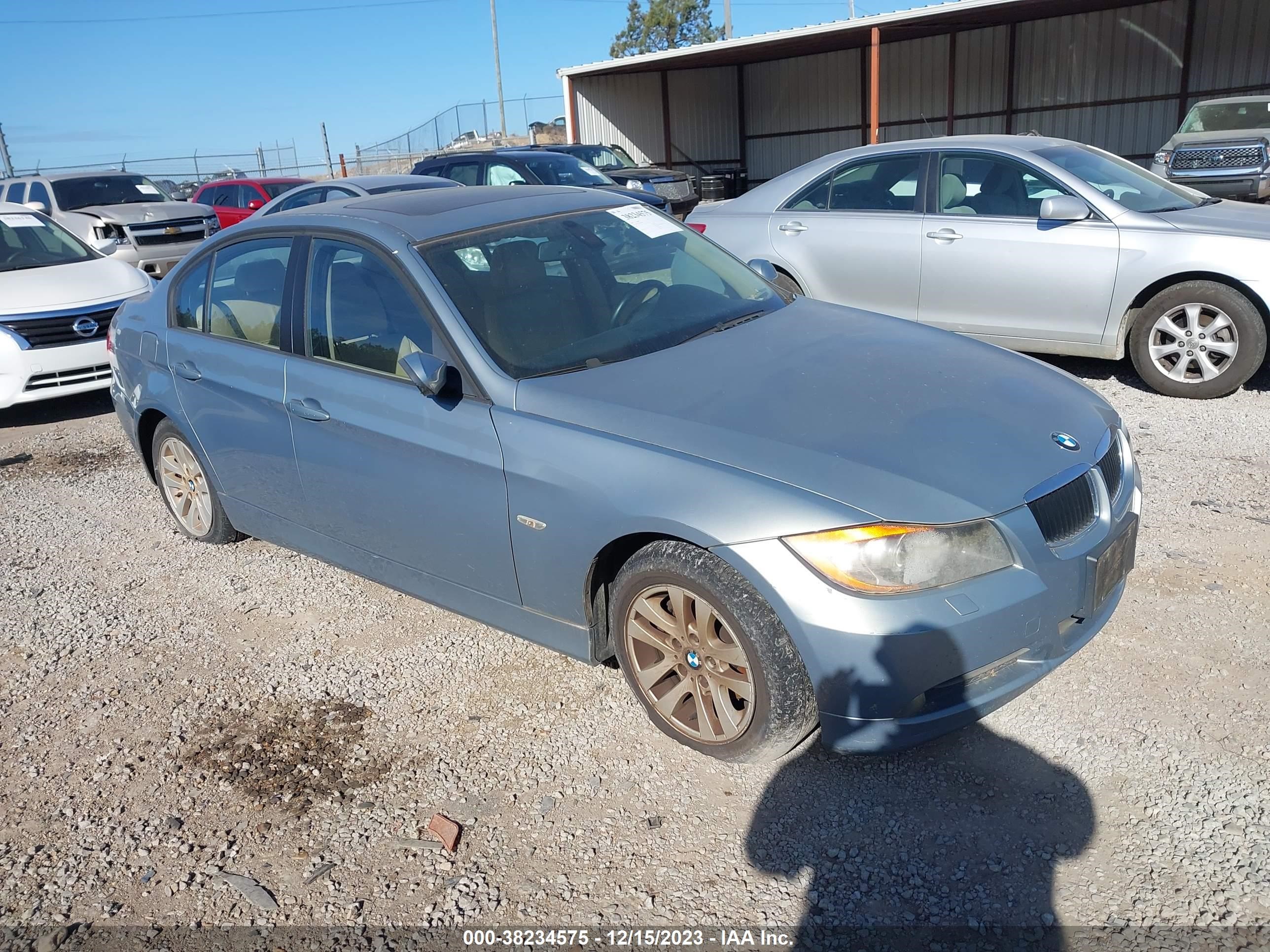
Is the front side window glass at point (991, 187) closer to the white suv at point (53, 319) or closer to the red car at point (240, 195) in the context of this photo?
the white suv at point (53, 319)

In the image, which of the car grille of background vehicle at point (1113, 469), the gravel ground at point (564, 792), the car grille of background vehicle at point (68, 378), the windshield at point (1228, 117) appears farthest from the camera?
the windshield at point (1228, 117)

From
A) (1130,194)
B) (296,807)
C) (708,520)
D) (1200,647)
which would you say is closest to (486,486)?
(708,520)

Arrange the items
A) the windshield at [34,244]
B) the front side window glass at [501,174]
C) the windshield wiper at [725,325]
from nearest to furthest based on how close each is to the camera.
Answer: the windshield wiper at [725,325]
the windshield at [34,244]
the front side window glass at [501,174]

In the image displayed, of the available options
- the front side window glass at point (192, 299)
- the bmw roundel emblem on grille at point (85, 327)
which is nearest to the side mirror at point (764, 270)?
the front side window glass at point (192, 299)

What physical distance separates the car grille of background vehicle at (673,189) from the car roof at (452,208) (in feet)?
37.6

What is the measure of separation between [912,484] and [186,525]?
394cm

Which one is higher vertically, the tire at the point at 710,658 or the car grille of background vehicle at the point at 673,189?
the car grille of background vehicle at the point at 673,189

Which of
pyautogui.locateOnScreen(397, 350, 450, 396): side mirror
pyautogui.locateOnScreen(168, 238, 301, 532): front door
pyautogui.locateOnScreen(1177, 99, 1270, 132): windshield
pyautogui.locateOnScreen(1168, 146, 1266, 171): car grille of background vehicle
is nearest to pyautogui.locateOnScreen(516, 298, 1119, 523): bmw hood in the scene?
pyautogui.locateOnScreen(397, 350, 450, 396): side mirror

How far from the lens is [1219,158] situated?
1517 centimetres

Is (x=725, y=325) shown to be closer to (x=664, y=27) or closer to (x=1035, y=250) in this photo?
(x=1035, y=250)

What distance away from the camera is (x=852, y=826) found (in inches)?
114

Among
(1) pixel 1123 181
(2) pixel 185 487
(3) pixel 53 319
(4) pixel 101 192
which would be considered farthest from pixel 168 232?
(1) pixel 1123 181

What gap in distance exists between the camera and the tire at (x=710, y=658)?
289 centimetres

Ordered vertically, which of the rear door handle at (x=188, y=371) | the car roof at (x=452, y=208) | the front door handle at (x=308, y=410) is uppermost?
the car roof at (x=452, y=208)
